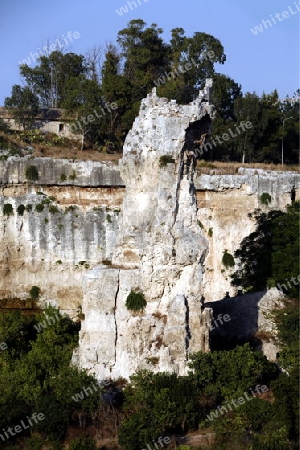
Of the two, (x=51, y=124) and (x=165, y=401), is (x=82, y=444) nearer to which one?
(x=165, y=401)

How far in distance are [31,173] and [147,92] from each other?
10.0 meters

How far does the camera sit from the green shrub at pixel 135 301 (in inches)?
871

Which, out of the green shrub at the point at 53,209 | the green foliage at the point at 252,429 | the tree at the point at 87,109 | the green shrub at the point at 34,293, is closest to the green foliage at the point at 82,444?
the green foliage at the point at 252,429

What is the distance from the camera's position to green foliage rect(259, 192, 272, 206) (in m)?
32.7

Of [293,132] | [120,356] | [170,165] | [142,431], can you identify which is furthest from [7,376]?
[293,132]

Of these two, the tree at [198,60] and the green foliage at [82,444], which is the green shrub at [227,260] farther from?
the green foliage at [82,444]

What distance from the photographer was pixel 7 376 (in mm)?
22406

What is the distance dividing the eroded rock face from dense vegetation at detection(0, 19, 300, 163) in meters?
15.8

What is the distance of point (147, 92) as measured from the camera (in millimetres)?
40875

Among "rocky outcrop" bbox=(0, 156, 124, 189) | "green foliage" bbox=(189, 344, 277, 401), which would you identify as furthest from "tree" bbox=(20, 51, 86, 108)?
"green foliage" bbox=(189, 344, 277, 401)

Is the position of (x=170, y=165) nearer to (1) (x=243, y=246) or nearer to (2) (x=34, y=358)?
(2) (x=34, y=358)

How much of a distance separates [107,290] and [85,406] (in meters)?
2.98

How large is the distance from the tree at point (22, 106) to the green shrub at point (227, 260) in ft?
34.5

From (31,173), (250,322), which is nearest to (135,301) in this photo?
(250,322)
